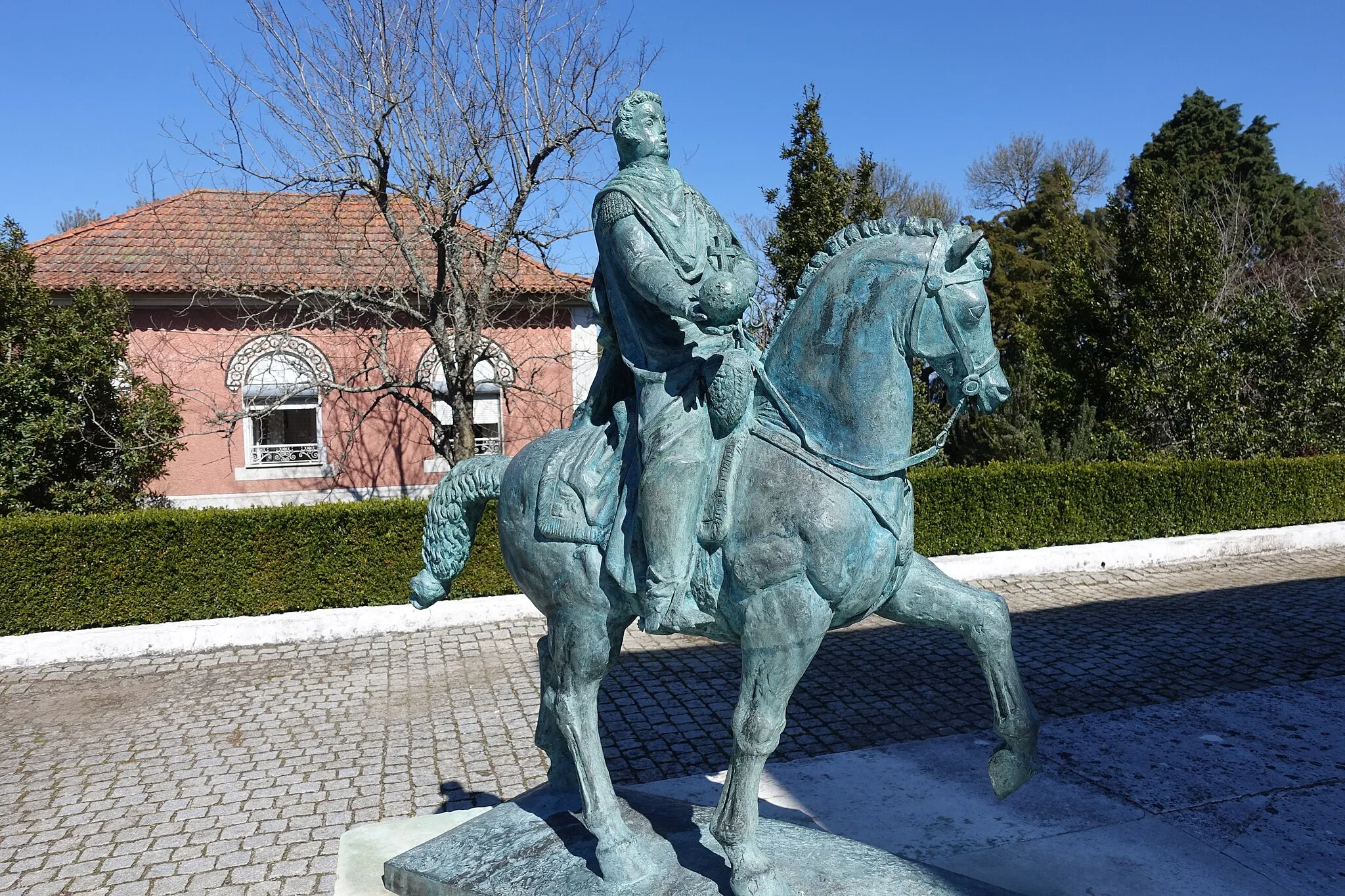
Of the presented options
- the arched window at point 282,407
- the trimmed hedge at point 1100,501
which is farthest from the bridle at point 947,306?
the arched window at point 282,407

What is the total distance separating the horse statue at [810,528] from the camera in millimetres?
2822

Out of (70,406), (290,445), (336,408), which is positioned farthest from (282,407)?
(70,406)

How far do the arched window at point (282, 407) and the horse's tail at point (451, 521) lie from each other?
39.8 feet

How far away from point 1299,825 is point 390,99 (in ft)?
36.1

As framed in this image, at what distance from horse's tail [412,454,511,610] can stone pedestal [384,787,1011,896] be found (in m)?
1.00

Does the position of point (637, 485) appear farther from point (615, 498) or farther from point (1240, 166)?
point (1240, 166)

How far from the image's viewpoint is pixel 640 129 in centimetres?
315

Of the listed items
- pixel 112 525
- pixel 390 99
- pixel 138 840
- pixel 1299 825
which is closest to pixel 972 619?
pixel 1299 825

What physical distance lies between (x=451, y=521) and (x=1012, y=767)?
2.33m

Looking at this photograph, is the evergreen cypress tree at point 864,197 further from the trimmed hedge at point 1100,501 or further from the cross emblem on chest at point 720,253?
the cross emblem on chest at point 720,253

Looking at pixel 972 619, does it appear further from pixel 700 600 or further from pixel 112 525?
pixel 112 525

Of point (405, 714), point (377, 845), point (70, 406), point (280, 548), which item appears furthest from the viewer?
point (70, 406)

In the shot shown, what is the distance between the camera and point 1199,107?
27781 mm

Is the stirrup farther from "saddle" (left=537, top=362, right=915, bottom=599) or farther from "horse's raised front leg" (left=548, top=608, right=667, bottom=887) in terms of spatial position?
"horse's raised front leg" (left=548, top=608, right=667, bottom=887)
